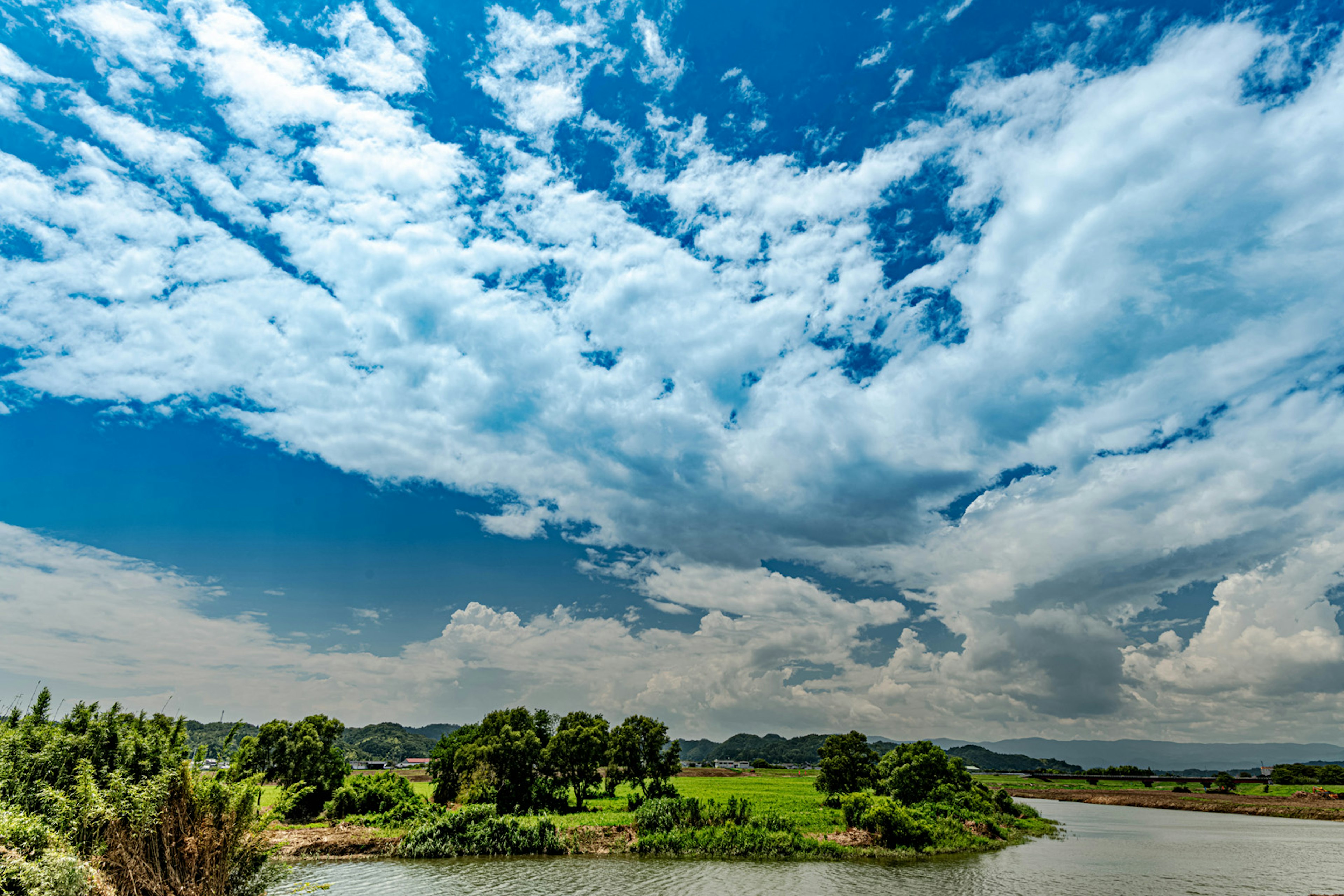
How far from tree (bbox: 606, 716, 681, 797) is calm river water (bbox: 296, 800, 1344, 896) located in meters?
25.2

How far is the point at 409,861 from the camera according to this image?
4400 centimetres

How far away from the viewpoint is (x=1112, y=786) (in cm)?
15825

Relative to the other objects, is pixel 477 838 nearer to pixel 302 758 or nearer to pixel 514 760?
pixel 514 760

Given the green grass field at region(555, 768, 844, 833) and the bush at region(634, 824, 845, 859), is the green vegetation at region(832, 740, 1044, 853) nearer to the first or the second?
the green grass field at region(555, 768, 844, 833)

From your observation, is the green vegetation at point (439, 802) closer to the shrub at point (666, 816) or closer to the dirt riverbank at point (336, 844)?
the shrub at point (666, 816)

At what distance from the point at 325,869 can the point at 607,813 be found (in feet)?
80.6

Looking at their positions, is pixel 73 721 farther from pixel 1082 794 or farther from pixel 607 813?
pixel 1082 794

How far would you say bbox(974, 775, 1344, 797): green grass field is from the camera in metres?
125

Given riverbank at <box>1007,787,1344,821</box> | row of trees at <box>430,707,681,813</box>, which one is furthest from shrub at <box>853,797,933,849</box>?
riverbank at <box>1007,787,1344,821</box>

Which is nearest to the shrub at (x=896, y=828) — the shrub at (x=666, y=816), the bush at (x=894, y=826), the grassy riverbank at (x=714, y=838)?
the bush at (x=894, y=826)

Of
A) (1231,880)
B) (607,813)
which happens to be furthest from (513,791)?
(1231,880)

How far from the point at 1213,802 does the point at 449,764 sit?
128m

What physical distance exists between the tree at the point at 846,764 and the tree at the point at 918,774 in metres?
11.6

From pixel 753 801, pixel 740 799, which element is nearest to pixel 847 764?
pixel 753 801
